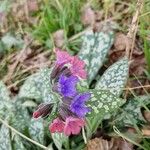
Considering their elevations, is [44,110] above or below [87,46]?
above

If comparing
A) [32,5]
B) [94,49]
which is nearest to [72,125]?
[94,49]

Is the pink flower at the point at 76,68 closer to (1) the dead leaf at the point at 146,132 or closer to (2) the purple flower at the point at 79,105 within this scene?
(2) the purple flower at the point at 79,105

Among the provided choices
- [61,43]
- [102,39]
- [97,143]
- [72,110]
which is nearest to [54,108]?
[72,110]

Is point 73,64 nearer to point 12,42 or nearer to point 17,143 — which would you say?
point 17,143

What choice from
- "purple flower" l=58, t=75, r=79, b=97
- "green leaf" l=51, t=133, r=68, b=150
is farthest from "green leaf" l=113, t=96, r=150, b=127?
"purple flower" l=58, t=75, r=79, b=97


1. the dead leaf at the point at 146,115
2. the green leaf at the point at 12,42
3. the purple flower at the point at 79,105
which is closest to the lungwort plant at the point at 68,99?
the purple flower at the point at 79,105

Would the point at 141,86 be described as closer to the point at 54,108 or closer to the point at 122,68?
the point at 122,68
